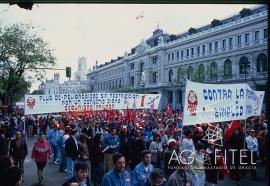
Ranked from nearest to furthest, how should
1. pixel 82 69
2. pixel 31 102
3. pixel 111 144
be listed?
pixel 111 144
pixel 31 102
pixel 82 69

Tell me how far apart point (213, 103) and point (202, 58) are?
142ft

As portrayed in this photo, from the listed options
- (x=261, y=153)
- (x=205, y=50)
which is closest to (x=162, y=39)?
(x=205, y=50)

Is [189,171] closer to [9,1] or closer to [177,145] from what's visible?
[177,145]

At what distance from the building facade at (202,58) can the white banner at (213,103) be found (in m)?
21.3

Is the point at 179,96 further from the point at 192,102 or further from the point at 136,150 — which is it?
the point at 192,102

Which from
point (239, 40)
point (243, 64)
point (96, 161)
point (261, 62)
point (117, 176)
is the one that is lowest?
point (96, 161)

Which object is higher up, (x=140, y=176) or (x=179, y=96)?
(x=179, y=96)

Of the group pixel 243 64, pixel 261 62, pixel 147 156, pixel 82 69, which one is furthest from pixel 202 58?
pixel 82 69

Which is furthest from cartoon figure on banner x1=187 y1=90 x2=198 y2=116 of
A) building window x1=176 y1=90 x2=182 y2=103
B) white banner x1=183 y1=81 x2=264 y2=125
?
building window x1=176 y1=90 x2=182 y2=103

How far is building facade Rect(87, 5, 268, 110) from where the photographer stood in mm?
39844

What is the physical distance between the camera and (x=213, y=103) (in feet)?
24.5

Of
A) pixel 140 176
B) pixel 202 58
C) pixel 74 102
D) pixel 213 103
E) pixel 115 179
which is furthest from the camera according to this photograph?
pixel 202 58

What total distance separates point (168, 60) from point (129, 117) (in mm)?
46129

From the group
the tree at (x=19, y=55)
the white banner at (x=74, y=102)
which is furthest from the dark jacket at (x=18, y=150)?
the tree at (x=19, y=55)
